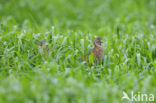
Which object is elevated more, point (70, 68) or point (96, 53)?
point (96, 53)

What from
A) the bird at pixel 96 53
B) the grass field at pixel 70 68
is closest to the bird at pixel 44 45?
the grass field at pixel 70 68

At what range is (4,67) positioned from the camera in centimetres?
372

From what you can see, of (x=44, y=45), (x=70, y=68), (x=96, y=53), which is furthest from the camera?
(x=96, y=53)

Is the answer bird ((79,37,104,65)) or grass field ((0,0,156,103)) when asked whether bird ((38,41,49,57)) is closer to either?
grass field ((0,0,156,103))

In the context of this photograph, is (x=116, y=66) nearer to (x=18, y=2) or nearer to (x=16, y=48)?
(x=16, y=48)

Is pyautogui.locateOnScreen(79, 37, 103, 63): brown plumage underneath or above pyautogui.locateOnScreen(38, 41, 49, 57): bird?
underneath

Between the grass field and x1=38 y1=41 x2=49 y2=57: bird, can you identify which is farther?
x1=38 y1=41 x2=49 y2=57: bird

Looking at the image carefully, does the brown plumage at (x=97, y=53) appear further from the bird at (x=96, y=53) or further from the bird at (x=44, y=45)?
the bird at (x=44, y=45)

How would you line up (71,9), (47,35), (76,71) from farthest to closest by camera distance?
1. (71,9)
2. (47,35)
3. (76,71)

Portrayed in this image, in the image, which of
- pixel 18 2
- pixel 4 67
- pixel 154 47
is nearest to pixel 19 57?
pixel 4 67

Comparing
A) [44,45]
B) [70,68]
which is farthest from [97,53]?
[44,45]

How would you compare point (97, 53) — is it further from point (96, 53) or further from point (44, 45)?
point (44, 45)

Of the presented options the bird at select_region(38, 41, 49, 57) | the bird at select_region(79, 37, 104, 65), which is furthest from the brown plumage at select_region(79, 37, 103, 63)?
the bird at select_region(38, 41, 49, 57)

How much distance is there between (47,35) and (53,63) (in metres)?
0.96
